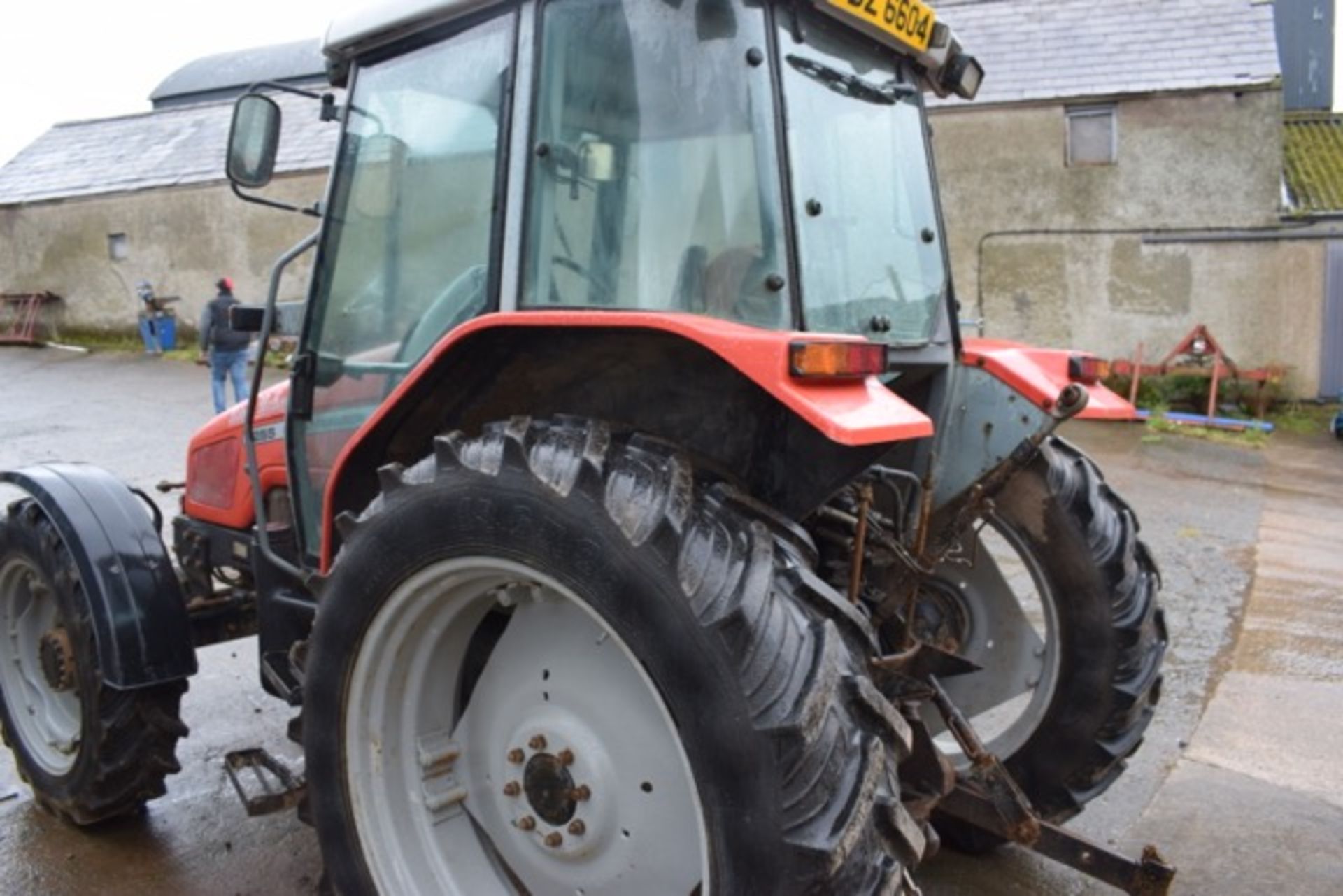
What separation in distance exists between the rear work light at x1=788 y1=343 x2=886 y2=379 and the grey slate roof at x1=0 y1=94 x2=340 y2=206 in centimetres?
1621

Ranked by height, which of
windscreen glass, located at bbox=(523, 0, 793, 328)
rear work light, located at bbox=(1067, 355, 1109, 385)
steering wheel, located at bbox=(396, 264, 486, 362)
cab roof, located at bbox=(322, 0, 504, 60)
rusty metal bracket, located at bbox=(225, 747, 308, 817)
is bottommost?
rusty metal bracket, located at bbox=(225, 747, 308, 817)

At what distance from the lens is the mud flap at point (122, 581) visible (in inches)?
119

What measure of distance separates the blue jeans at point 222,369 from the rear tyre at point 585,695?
31.1 ft

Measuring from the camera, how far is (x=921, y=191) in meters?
2.96

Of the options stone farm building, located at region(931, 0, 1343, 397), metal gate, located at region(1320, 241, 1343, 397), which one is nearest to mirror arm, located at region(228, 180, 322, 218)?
stone farm building, located at region(931, 0, 1343, 397)

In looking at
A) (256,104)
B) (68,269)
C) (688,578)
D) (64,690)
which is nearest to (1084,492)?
(688,578)

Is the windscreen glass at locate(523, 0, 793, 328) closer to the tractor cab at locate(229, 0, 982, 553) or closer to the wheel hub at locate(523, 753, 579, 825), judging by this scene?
the tractor cab at locate(229, 0, 982, 553)

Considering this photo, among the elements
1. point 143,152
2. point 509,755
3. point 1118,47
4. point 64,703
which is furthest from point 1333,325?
point 143,152

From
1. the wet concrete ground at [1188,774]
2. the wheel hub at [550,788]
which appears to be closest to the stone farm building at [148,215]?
the wet concrete ground at [1188,774]

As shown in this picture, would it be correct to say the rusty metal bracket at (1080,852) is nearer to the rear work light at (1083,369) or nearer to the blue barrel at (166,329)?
the rear work light at (1083,369)

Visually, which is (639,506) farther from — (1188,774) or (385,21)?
(1188,774)

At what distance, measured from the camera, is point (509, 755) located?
2.34 m

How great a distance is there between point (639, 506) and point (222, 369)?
1031 cm

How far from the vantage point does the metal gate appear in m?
12.5
